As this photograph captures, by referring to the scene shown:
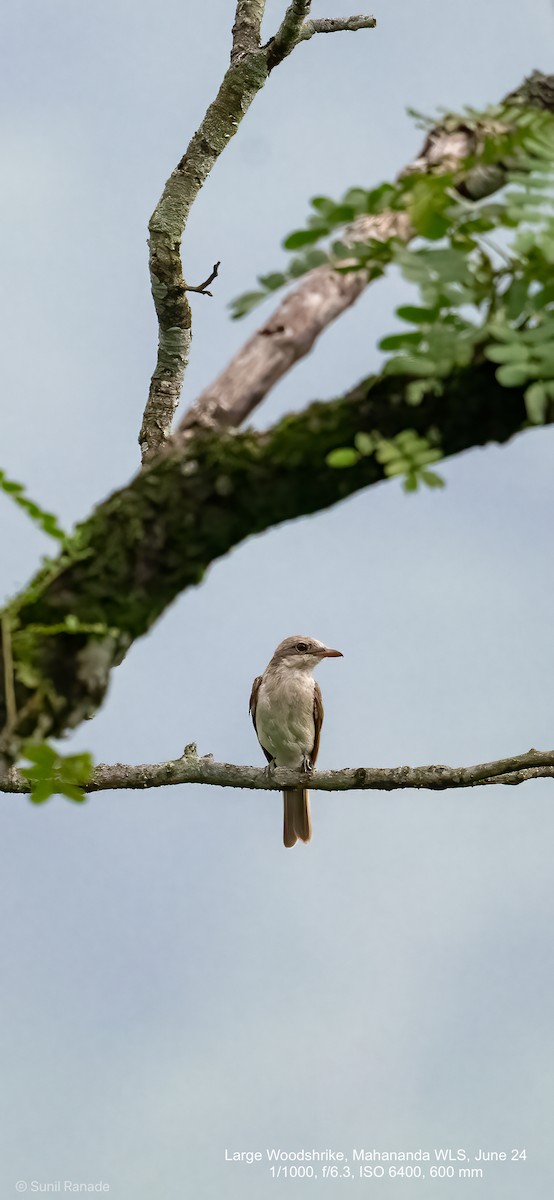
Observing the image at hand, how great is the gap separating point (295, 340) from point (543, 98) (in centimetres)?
134

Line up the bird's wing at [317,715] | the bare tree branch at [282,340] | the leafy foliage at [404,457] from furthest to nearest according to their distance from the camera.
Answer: the bird's wing at [317,715]
the bare tree branch at [282,340]
the leafy foliage at [404,457]

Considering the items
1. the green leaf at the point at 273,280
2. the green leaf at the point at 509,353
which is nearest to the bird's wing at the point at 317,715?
the green leaf at the point at 273,280

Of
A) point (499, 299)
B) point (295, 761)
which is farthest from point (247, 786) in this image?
point (499, 299)

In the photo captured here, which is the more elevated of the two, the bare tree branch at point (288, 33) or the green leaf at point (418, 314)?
the bare tree branch at point (288, 33)

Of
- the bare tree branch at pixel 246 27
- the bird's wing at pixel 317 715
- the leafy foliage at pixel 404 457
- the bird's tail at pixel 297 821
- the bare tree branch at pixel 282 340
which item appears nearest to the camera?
the leafy foliage at pixel 404 457

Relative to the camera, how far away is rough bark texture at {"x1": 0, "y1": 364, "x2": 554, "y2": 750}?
3154 millimetres

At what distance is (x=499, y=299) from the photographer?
3.20m

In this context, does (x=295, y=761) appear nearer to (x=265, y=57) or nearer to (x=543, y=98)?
(x=265, y=57)

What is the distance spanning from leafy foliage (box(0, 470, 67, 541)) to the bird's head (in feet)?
26.5

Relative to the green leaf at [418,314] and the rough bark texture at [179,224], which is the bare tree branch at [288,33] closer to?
the rough bark texture at [179,224]

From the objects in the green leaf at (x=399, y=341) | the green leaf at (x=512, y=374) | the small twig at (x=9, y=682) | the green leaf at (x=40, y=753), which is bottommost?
the green leaf at (x=40, y=753)

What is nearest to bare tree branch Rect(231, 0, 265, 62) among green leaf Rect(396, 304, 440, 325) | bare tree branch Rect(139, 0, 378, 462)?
bare tree branch Rect(139, 0, 378, 462)

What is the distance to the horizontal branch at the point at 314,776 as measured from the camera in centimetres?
662

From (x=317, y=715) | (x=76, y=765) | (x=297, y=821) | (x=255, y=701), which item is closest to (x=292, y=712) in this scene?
(x=317, y=715)
